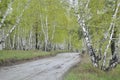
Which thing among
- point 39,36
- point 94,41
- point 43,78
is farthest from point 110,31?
point 39,36

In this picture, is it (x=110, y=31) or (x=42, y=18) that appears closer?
(x=110, y=31)

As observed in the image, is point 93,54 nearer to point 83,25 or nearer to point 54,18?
point 83,25

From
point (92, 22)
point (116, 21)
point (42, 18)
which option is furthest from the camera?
point (42, 18)

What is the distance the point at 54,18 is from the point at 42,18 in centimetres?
260

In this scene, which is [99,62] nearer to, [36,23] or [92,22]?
[92,22]

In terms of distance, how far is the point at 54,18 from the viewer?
161 feet

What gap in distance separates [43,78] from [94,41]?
16.8ft

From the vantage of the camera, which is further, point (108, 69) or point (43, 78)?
point (108, 69)

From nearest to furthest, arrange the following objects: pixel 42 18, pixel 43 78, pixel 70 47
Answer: pixel 43 78 → pixel 42 18 → pixel 70 47

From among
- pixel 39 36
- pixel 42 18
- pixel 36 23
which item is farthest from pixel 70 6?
pixel 39 36

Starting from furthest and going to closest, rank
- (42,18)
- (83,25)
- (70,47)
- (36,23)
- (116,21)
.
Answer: (70,47) < (36,23) < (42,18) < (83,25) < (116,21)

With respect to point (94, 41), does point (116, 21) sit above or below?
above

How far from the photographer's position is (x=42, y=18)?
1870 inches

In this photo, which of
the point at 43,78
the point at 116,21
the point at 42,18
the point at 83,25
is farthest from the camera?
the point at 42,18
